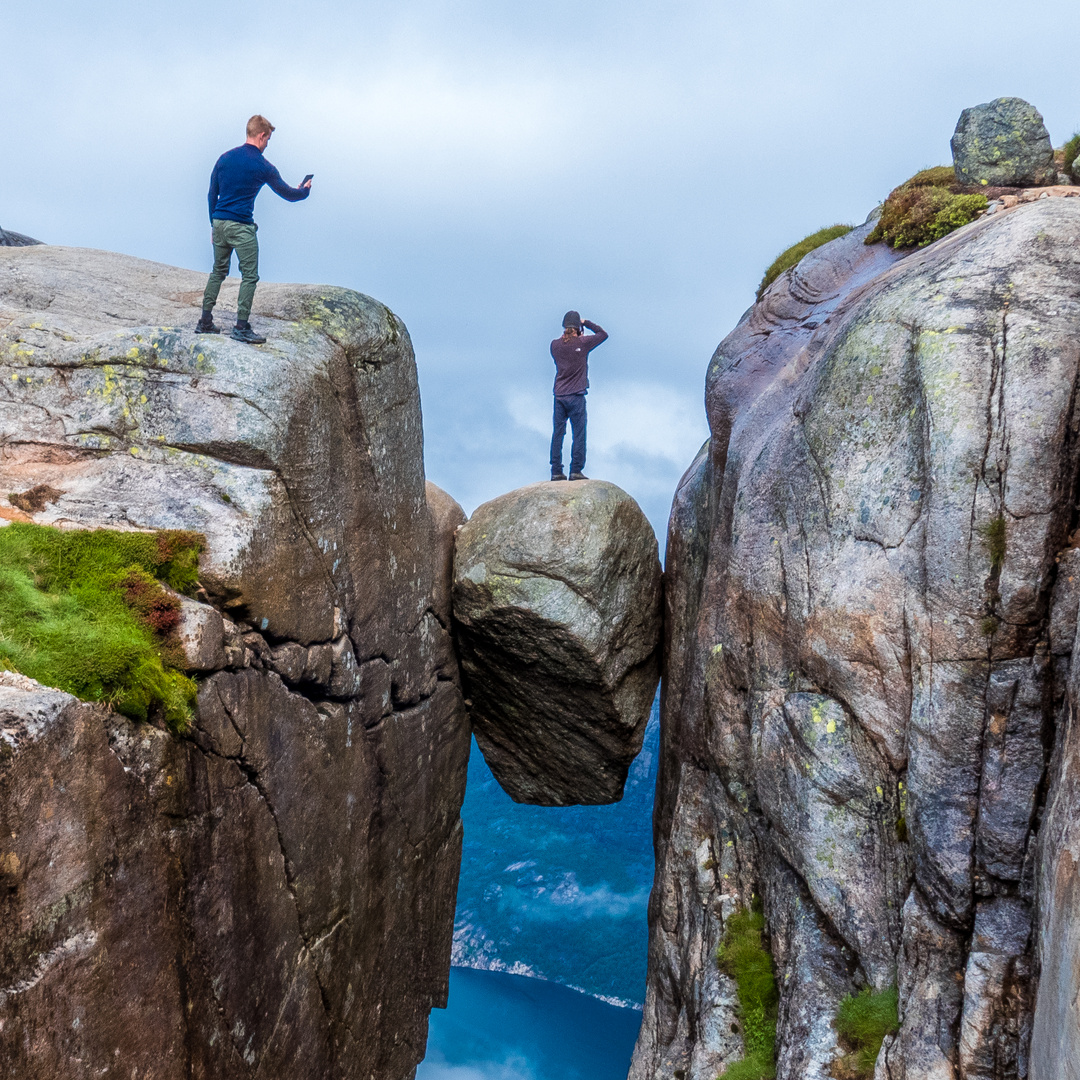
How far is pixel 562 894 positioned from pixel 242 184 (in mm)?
26236

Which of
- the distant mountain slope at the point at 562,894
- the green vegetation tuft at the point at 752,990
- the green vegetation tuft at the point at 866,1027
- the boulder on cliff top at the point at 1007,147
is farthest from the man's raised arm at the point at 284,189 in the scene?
the distant mountain slope at the point at 562,894

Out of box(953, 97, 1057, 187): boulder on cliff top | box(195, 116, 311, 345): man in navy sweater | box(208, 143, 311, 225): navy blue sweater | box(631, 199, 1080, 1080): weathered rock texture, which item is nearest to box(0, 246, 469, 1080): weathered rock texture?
box(195, 116, 311, 345): man in navy sweater

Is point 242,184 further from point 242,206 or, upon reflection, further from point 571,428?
point 571,428

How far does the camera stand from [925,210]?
40.4 feet

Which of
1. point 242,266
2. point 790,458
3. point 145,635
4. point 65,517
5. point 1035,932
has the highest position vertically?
point 242,266

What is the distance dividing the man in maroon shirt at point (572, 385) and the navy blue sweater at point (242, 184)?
23.2ft

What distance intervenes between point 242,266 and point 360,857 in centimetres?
770

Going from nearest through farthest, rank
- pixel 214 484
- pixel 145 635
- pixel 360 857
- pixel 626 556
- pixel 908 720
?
pixel 145 635, pixel 908 720, pixel 214 484, pixel 360 857, pixel 626 556

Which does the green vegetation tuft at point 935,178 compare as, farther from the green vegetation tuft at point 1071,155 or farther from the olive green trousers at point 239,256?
the olive green trousers at point 239,256

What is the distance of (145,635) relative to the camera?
8.02 m

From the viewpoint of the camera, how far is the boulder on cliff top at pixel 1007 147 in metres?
12.1

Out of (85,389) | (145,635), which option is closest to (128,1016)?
(145,635)

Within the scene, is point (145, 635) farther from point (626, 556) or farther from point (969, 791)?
point (626, 556)

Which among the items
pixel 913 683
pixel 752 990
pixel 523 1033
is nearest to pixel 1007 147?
pixel 913 683
